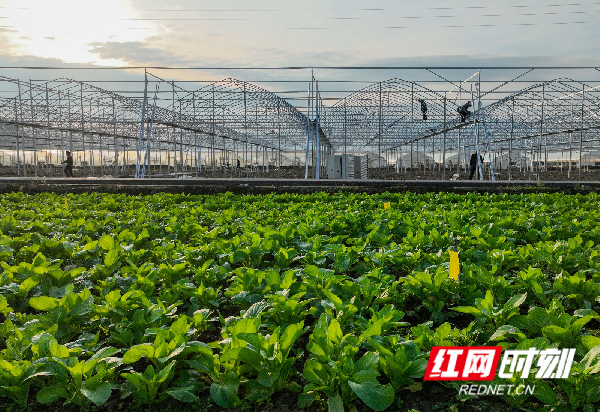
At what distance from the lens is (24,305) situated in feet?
9.82

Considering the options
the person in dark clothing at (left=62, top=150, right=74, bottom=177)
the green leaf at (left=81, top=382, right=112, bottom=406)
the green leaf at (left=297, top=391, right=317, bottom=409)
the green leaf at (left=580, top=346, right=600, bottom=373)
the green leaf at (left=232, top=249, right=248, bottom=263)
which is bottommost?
the green leaf at (left=297, top=391, right=317, bottom=409)

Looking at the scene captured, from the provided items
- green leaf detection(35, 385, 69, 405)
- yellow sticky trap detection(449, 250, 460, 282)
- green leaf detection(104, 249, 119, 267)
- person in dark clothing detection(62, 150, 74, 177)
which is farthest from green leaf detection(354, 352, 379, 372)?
person in dark clothing detection(62, 150, 74, 177)

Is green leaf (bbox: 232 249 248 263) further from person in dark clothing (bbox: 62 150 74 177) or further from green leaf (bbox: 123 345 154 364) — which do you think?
person in dark clothing (bbox: 62 150 74 177)

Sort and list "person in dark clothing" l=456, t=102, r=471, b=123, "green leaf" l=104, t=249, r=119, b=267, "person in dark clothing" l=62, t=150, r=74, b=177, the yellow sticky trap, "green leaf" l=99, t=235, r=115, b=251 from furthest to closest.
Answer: "person in dark clothing" l=62, t=150, r=74, b=177 < "person in dark clothing" l=456, t=102, r=471, b=123 < "green leaf" l=99, t=235, r=115, b=251 < "green leaf" l=104, t=249, r=119, b=267 < the yellow sticky trap

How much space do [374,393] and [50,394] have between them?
4.45ft

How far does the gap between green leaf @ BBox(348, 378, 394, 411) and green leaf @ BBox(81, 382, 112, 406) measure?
0.99 m

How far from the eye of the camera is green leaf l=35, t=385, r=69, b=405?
1.91m

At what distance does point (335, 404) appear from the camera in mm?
1814

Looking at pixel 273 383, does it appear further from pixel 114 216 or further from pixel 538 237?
pixel 114 216

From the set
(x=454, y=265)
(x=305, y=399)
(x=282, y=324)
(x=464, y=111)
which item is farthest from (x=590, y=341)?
(x=464, y=111)

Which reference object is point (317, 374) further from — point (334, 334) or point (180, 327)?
point (180, 327)

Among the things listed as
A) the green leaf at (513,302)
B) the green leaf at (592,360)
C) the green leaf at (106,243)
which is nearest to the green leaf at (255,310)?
the green leaf at (513,302)

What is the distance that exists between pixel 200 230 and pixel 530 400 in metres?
3.64

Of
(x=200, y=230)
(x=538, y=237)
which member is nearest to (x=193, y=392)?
(x=200, y=230)
